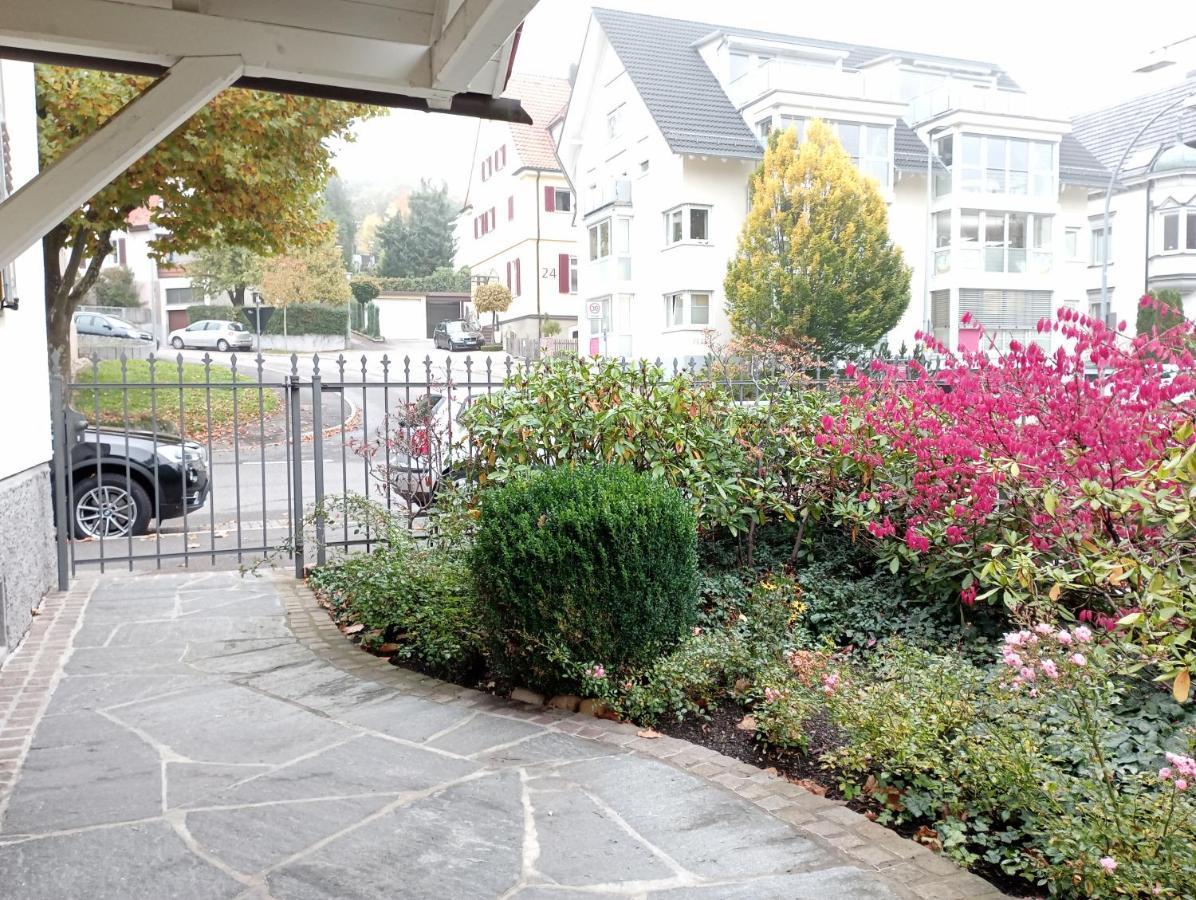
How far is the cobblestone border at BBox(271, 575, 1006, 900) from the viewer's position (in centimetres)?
286

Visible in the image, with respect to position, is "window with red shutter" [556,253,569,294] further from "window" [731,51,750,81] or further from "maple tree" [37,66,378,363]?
"maple tree" [37,66,378,363]

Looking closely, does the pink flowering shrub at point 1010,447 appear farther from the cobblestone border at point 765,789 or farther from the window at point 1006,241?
the window at point 1006,241

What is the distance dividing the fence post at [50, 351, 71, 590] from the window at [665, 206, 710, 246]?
1025 inches

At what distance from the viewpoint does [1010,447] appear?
16.5ft

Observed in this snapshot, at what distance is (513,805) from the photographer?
11.2ft

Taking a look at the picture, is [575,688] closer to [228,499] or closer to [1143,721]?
[1143,721]

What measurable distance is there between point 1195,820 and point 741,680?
2.08 m

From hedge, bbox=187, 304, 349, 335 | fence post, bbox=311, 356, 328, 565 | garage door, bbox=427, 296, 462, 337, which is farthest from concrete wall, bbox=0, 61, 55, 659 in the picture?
garage door, bbox=427, 296, 462, 337

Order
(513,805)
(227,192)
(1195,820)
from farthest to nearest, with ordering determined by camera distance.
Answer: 1. (227,192)
2. (513,805)
3. (1195,820)

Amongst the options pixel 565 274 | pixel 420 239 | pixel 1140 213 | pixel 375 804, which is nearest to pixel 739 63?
pixel 565 274

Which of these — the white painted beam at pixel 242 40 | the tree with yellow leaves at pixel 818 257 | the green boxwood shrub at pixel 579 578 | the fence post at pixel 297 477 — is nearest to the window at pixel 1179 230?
the tree with yellow leaves at pixel 818 257

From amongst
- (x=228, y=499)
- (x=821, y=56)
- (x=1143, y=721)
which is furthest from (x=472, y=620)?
(x=821, y=56)

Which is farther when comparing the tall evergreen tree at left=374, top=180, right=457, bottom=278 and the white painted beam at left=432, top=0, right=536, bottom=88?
the tall evergreen tree at left=374, top=180, right=457, bottom=278

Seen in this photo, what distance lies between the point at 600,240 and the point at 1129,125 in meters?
23.1
